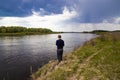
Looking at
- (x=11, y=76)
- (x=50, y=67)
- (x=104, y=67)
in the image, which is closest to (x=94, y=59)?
(x=104, y=67)

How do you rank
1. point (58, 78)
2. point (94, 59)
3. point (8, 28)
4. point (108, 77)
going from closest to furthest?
point (108, 77)
point (58, 78)
point (94, 59)
point (8, 28)

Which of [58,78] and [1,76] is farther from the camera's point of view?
[1,76]

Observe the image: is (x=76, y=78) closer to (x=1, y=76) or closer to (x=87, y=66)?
(x=87, y=66)

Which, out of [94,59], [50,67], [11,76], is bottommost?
[11,76]

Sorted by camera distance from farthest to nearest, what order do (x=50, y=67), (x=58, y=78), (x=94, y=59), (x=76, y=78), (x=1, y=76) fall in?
(x=1, y=76) < (x=50, y=67) < (x=94, y=59) < (x=58, y=78) < (x=76, y=78)

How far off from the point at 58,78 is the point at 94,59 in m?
4.27

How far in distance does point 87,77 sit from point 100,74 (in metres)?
1.05

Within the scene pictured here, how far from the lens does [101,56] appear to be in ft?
61.5

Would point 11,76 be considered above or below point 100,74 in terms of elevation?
below

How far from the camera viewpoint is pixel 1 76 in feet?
78.1

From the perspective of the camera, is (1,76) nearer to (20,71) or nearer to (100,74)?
(20,71)

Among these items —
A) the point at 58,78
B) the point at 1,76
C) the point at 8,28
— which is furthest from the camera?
the point at 8,28

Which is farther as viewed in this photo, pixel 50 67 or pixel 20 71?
pixel 20 71

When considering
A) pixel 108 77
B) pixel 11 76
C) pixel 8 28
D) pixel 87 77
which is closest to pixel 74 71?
pixel 87 77
